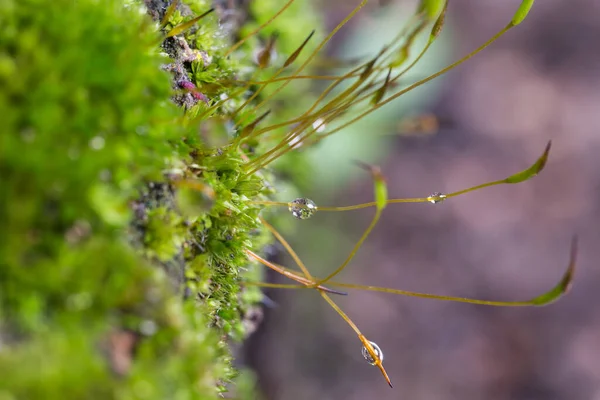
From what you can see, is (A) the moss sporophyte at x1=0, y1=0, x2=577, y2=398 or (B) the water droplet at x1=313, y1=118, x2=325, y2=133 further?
(B) the water droplet at x1=313, y1=118, x2=325, y2=133

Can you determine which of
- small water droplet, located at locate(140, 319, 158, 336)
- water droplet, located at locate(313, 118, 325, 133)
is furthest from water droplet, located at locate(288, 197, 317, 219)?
small water droplet, located at locate(140, 319, 158, 336)

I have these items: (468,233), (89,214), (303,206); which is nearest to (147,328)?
(89,214)

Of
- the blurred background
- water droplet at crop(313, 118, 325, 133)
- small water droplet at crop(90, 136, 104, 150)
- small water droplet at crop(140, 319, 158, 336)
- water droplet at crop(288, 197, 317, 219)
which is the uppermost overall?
the blurred background

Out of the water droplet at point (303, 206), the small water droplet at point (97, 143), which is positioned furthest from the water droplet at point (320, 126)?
the small water droplet at point (97, 143)

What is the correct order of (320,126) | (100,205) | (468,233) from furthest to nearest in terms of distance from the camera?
(468,233) < (320,126) < (100,205)

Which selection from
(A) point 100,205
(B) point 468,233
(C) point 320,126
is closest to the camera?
(A) point 100,205

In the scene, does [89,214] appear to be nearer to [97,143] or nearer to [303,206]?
[97,143]

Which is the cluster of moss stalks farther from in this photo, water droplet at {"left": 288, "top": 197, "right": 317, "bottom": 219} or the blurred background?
the blurred background
